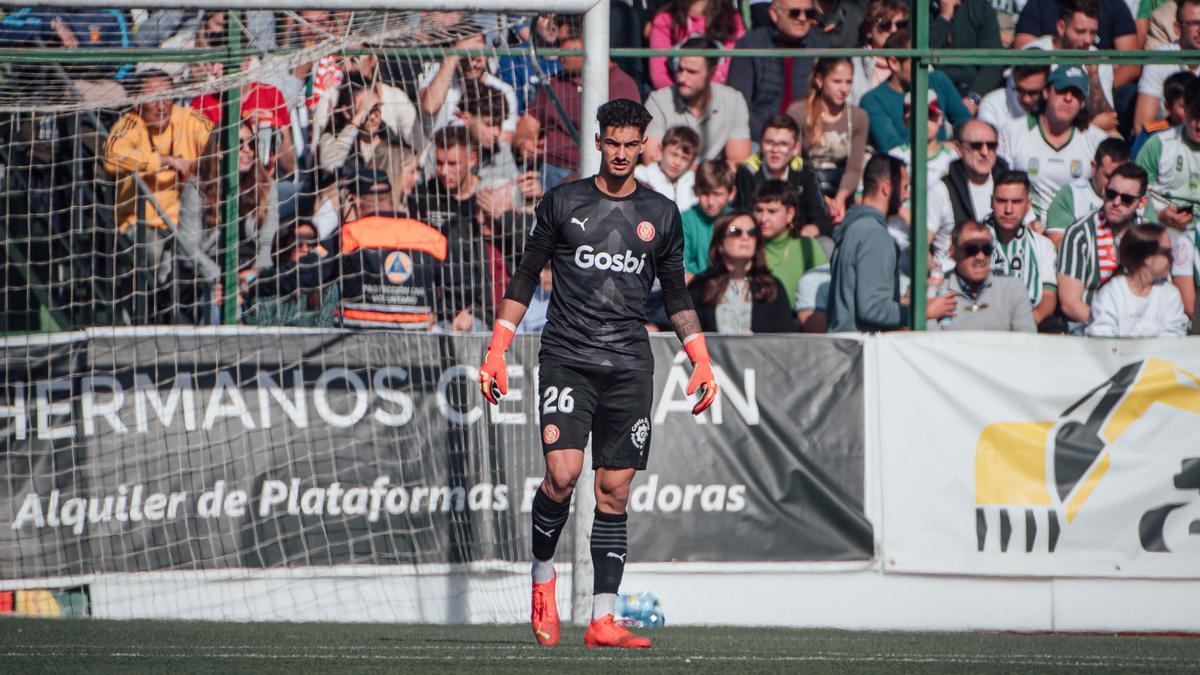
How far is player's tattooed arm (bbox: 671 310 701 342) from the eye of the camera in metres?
5.86

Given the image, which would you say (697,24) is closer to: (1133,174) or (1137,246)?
(1133,174)

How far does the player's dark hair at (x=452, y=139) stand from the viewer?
8.78 meters

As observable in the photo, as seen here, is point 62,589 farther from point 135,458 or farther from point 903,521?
point 903,521

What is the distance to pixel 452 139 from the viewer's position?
8.79 m

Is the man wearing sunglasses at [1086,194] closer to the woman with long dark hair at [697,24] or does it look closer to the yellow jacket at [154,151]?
the woman with long dark hair at [697,24]

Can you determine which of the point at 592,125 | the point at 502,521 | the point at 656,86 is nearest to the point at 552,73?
the point at 656,86

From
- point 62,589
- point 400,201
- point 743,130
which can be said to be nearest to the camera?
point 62,589

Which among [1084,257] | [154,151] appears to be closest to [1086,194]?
[1084,257]

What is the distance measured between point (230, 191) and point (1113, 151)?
18.5 feet

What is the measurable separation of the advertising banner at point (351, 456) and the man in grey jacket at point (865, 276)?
0.44 m

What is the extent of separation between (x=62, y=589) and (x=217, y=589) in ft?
2.83

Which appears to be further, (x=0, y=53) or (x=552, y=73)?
(x=552, y=73)

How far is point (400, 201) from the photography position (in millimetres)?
8734

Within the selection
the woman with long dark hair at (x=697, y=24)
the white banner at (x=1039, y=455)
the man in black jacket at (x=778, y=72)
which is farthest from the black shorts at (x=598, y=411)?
the woman with long dark hair at (x=697, y=24)
